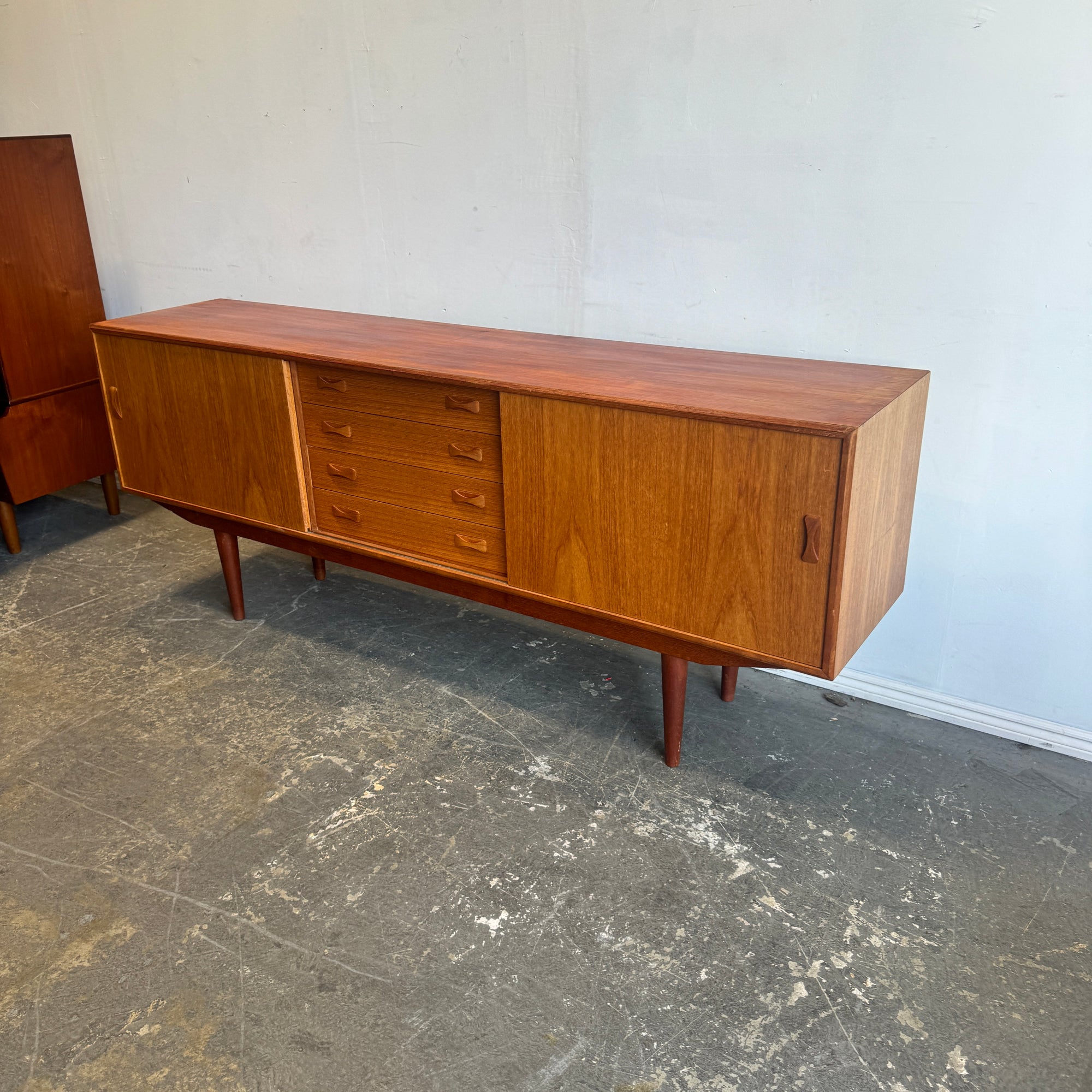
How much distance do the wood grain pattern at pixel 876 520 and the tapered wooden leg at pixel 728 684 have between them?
1.43 feet

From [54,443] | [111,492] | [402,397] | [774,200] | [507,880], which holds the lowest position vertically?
[507,880]

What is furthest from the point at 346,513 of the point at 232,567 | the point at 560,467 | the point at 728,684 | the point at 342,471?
the point at 728,684

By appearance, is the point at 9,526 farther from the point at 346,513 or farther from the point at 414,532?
the point at 414,532

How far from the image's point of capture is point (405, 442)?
2188mm

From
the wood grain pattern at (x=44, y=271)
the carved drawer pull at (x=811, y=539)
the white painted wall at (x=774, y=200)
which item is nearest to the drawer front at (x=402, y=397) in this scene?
the white painted wall at (x=774, y=200)

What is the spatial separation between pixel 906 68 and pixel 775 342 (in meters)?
0.60

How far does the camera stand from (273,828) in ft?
6.40

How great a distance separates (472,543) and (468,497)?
110mm

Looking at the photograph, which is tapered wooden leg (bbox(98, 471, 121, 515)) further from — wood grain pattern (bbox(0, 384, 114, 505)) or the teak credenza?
the teak credenza

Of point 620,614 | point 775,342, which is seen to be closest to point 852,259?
point 775,342

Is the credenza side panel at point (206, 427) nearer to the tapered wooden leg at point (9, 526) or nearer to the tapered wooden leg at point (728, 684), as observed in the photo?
the tapered wooden leg at point (9, 526)

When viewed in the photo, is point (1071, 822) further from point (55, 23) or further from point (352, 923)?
point (55, 23)

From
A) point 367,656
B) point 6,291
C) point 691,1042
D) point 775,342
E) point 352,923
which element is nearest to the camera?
point 691,1042

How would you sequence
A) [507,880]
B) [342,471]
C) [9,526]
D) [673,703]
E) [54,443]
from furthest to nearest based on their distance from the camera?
[54,443] → [9,526] → [342,471] → [673,703] → [507,880]
